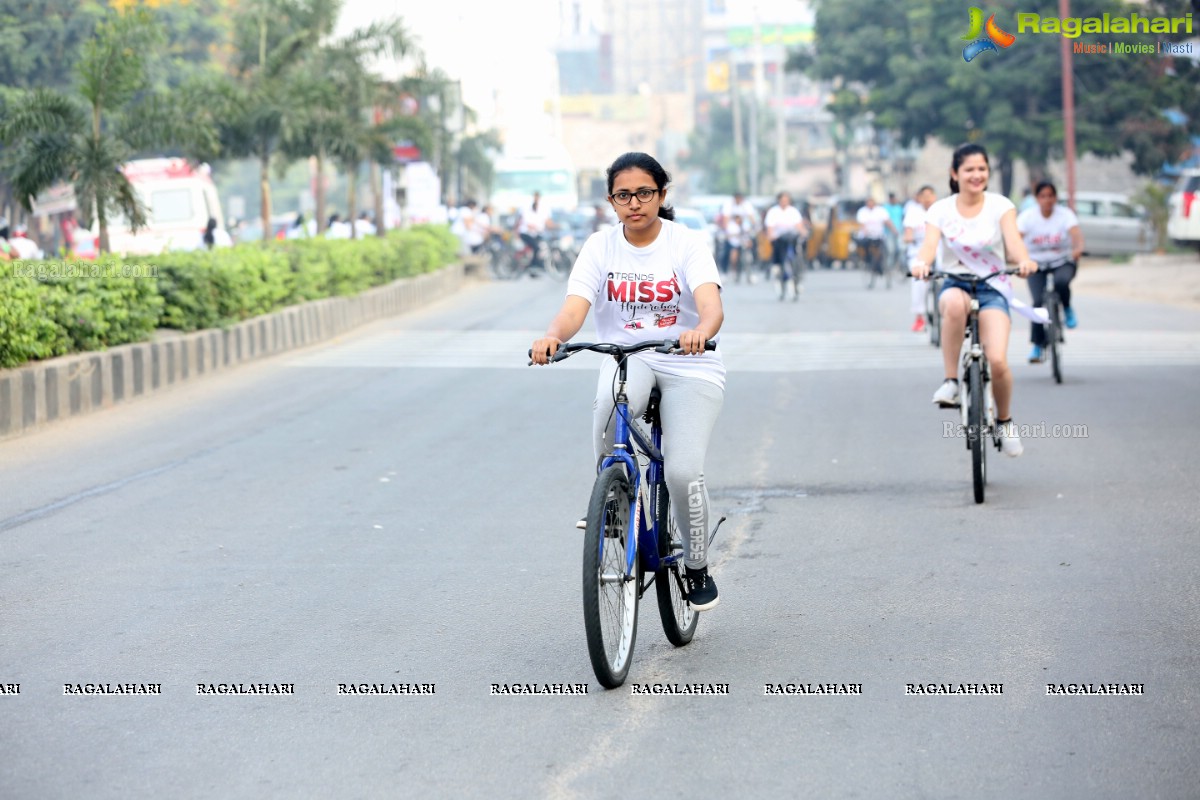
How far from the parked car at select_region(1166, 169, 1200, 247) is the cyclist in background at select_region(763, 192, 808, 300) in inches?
425

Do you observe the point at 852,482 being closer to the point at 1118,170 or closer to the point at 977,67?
the point at 977,67

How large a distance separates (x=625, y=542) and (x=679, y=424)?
0.50 m

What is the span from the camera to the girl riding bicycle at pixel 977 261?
8961mm

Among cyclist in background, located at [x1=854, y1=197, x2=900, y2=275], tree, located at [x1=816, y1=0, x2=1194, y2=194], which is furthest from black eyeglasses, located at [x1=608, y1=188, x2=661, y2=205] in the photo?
tree, located at [x1=816, y1=0, x2=1194, y2=194]

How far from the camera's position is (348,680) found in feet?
17.7

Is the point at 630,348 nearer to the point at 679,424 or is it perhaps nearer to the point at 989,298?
the point at 679,424

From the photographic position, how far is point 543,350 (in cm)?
525

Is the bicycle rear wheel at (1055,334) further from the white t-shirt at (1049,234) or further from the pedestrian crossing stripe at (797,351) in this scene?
the pedestrian crossing stripe at (797,351)

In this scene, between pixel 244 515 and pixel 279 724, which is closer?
pixel 279 724

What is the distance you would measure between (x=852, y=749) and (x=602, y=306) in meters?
1.81

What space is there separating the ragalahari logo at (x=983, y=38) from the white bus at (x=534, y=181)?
1578 cm

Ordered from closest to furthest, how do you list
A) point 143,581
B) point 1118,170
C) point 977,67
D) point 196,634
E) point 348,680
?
point 348,680 → point 196,634 → point 143,581 → point 977,67 → point 1118,170

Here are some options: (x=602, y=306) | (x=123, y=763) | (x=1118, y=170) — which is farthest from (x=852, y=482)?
(x=1118, y=170)

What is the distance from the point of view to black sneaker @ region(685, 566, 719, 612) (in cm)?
568
